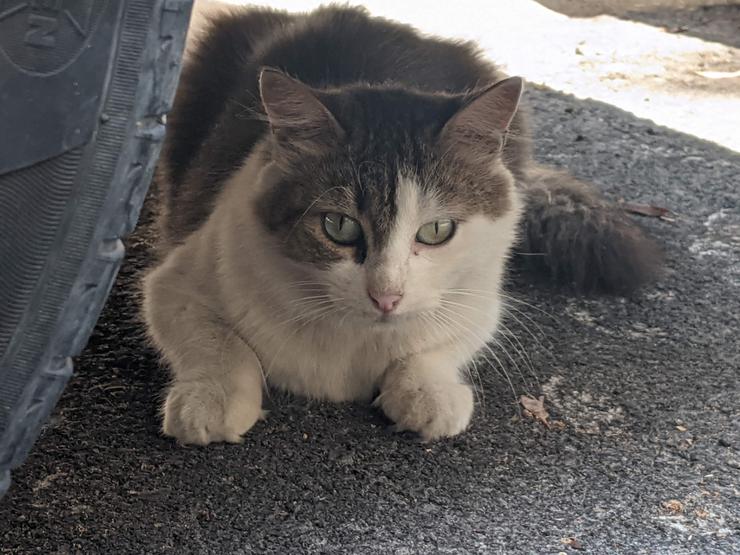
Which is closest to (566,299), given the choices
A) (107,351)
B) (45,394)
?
(107,351)

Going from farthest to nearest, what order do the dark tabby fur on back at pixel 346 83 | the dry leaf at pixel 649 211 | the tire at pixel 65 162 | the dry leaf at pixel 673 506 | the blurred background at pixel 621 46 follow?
the blurred background at pixel 621 46 < the dry leaf at pixel 649 211 < the dark tabby fur on back at pixel 346 83 < the dry leaf at pixel 673 506 < the tire at pixel 65 162

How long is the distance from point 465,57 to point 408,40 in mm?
201

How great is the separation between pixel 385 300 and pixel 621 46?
3.28m

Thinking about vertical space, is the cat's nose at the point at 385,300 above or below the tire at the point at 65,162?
below

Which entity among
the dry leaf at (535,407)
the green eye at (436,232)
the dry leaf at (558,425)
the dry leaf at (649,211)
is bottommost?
the dry leaf at (649,211)

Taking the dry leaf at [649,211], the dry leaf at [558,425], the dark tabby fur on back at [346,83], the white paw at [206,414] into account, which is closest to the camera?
the white paw at [206,414]

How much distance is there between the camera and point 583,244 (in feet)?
8.58

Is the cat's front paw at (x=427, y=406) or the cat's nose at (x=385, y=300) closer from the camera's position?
the cat's nose at (x=385, y=300)

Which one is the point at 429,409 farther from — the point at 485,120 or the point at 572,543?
the point at 485,120

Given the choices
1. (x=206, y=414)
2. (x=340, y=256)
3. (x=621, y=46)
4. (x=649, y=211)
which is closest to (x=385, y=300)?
(x=340, y=256)

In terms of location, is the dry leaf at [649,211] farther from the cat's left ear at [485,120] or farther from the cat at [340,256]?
the cat's left ear at [485,120]

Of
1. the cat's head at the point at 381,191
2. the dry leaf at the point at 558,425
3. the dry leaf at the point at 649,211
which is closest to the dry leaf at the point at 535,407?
the dry leaf at the point at 558,425

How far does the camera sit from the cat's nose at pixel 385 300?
72.0 inches

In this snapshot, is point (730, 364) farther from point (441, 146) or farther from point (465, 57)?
point (465, 57)
